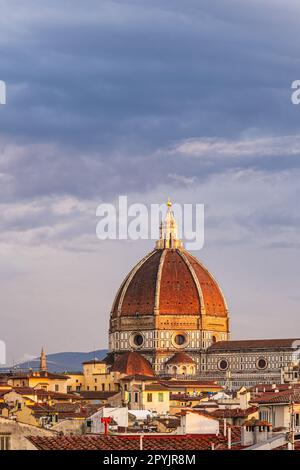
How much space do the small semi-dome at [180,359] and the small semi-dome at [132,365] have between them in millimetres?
5469

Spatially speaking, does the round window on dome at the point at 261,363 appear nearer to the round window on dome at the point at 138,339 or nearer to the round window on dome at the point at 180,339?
the round window on dome at the point at 180,339

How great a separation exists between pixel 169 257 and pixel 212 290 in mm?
6084

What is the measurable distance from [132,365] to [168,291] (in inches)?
843

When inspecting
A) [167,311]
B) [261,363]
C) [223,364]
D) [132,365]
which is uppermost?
[167,311]

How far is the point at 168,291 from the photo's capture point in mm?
193000

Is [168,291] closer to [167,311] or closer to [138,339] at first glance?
[167,311]

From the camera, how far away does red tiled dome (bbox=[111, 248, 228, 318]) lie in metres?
192

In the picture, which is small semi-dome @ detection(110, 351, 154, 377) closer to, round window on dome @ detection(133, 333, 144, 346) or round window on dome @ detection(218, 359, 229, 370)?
round window on dome @ detection(218, 359, 229, 370)

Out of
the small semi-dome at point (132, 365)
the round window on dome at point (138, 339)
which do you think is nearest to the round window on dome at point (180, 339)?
the round window on dome at point (138, 339)

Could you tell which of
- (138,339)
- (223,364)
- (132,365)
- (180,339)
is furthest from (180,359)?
(132,365)

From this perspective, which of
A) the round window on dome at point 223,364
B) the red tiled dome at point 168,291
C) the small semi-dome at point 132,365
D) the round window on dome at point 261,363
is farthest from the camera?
the red tiled dome at point 168,291

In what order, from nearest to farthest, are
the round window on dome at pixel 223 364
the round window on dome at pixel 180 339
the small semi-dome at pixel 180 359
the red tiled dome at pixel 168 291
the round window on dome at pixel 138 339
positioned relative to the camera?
the small semi-dome at pixel 180 359 → the round window on dome at pixel 223 364 → the round window on dome at pixel 180 339 → the round window on dome at pixel 138 339 → the red tiled dome at pixel 168 291

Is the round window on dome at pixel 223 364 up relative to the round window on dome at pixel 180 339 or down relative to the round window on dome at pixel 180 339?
down

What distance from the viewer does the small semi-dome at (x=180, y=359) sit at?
183 metres
